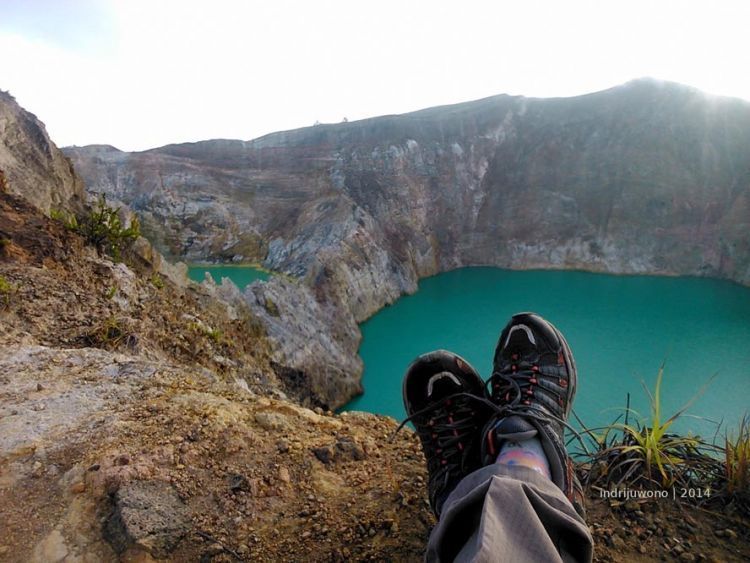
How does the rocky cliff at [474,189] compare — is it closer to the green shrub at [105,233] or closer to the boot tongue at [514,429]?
the green shrub at [105,233]

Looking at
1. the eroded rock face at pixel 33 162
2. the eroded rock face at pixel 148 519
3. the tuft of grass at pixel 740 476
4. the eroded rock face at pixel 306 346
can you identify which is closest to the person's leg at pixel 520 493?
the tuft of grass at pixel 740 476

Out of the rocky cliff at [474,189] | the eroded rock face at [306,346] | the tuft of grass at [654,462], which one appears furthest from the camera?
the rocky cliff at [474,189]

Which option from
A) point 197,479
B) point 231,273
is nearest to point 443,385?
point 197,479

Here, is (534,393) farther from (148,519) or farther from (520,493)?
(148,519)

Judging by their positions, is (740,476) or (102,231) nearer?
(740,476)

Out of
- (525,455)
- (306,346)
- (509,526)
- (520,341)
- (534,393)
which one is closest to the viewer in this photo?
(509,526)
